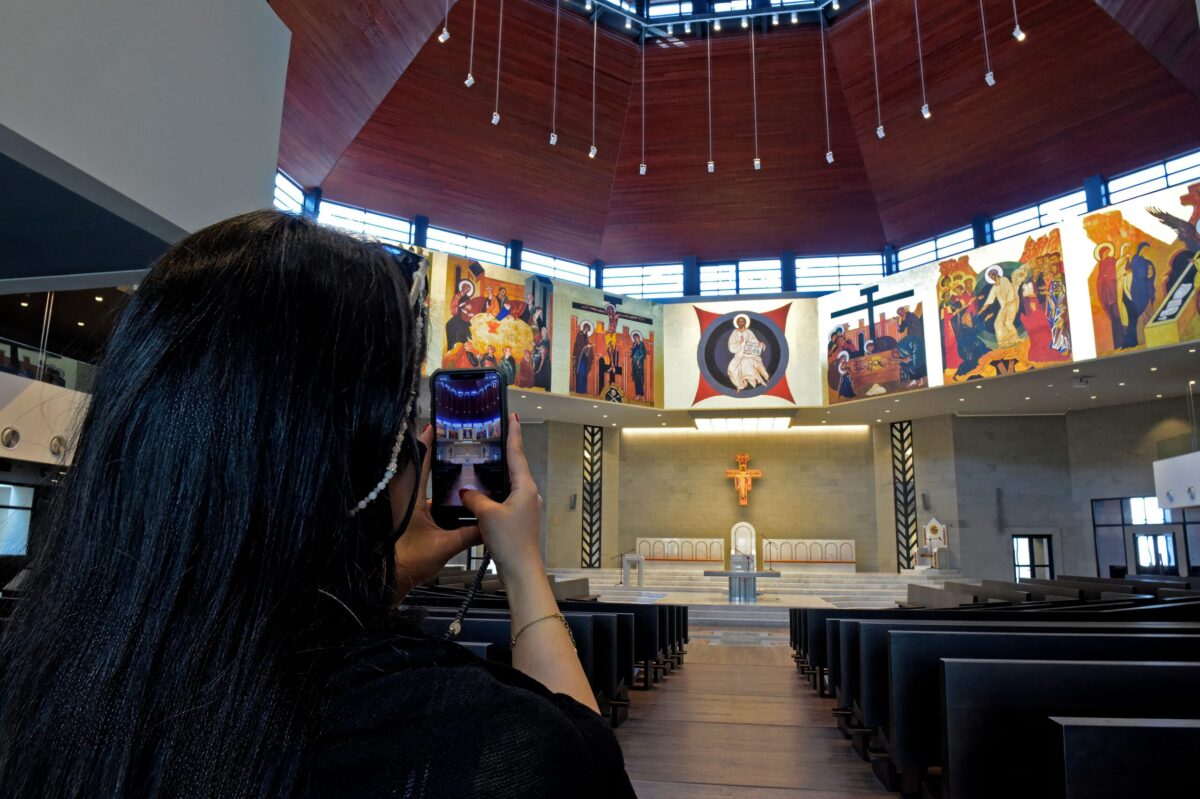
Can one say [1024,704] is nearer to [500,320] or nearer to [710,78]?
[500,320]

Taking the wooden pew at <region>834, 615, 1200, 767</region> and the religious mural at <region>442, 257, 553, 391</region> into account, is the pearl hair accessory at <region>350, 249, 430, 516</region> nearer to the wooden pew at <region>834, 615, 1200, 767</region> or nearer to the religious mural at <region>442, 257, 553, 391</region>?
the wooden pew at <region>834, 615, 1200, 767</region>

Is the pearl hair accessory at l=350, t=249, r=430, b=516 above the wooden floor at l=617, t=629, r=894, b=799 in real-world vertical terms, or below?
above

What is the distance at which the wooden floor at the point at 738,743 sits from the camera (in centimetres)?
293

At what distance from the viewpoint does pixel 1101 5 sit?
11.7 metres

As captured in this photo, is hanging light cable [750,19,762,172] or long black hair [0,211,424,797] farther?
hanging light cable [750,19,762,172]

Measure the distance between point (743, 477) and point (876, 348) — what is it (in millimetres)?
5841

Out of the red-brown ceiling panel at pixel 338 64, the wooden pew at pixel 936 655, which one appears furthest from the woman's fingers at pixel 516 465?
the red-brown ceiling panel at pixel 338 64

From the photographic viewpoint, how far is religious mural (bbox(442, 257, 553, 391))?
1599cm

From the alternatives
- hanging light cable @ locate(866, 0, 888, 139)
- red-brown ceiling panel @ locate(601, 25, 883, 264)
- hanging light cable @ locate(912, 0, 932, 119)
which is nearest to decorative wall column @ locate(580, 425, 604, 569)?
red-brown ceiling panel @ locate(601, 25, 883, 264)

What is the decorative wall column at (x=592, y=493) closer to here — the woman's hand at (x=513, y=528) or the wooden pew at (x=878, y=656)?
the wooden pew at (x=878, y=656)

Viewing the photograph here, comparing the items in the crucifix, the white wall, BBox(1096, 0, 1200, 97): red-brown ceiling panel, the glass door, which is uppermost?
BBox(1096, 0, 1200, 97): red-brown ceiling panel

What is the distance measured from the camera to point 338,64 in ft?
41.7

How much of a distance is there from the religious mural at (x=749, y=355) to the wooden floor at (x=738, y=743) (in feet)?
40.4

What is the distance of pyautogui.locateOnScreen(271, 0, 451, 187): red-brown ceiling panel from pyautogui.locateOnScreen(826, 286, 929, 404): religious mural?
1089 cm
